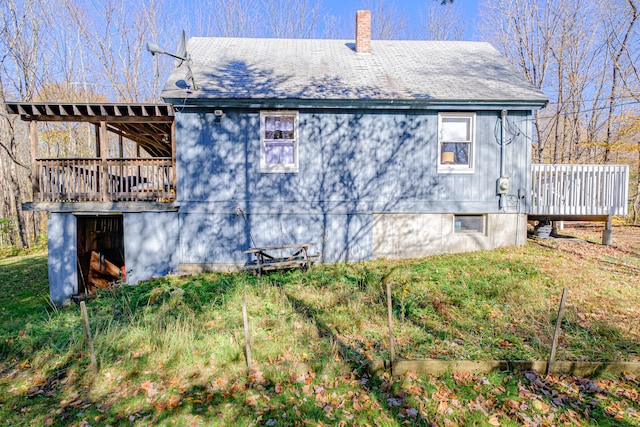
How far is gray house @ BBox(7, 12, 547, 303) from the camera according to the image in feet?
28.0

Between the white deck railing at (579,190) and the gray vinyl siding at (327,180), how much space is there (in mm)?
624

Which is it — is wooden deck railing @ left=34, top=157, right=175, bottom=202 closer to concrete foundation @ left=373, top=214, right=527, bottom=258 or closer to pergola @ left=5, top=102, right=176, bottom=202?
pergola @ left=5, top=102, right=176, bottom=202

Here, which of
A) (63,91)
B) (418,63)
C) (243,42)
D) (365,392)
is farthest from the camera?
(63,91)

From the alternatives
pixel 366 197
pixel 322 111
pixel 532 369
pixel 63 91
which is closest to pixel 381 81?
pixel 322 111

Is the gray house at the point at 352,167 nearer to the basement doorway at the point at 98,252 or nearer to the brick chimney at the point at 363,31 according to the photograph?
the basement doorway at the point at 98,252

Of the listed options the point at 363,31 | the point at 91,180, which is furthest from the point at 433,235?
the point at 91,180

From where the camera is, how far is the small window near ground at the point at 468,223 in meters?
9.34

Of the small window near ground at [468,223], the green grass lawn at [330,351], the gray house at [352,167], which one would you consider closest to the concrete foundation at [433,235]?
the gray house at [352,167]

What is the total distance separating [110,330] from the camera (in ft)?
16.2

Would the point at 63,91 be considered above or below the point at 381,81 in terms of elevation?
above

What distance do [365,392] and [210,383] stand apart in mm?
1912

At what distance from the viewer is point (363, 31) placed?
38.1ft

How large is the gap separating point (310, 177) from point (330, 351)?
529 cm

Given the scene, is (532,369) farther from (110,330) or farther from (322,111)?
(322,111)
